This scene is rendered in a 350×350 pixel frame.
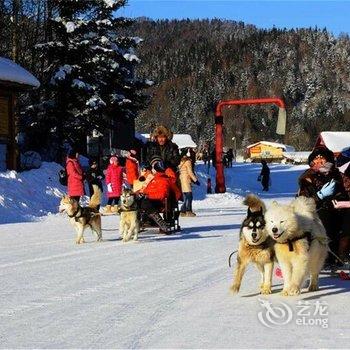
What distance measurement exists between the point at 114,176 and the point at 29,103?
11042mm

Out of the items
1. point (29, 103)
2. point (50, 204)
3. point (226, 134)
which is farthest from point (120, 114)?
point (226, 134)

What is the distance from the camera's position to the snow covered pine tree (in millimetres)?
23750

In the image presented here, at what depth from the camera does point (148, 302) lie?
589 centimetres

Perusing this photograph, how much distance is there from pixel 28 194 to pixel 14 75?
3.48m

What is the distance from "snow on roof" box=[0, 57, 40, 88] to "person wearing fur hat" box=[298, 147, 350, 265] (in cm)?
1277

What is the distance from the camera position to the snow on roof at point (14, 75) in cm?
1819

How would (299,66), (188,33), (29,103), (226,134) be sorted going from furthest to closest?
(188,33), (299,66), (226,134), (29,103)

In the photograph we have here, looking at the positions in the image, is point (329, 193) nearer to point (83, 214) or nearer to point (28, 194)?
point (83, 214)

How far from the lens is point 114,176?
15875 millimetres

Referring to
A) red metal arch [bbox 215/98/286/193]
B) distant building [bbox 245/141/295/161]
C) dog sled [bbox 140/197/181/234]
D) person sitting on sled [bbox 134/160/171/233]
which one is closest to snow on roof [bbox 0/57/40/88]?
person sitting on sled [bbox 134/160/171/233]

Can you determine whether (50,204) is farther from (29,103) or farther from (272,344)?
(272,344)

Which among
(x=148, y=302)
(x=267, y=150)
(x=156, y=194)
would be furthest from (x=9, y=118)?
(x=267, y=150)

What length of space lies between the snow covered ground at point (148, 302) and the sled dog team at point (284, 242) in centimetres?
22

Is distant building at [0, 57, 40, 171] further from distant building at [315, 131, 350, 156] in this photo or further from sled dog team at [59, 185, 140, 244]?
distant building at [315, 131, 350, 156]
